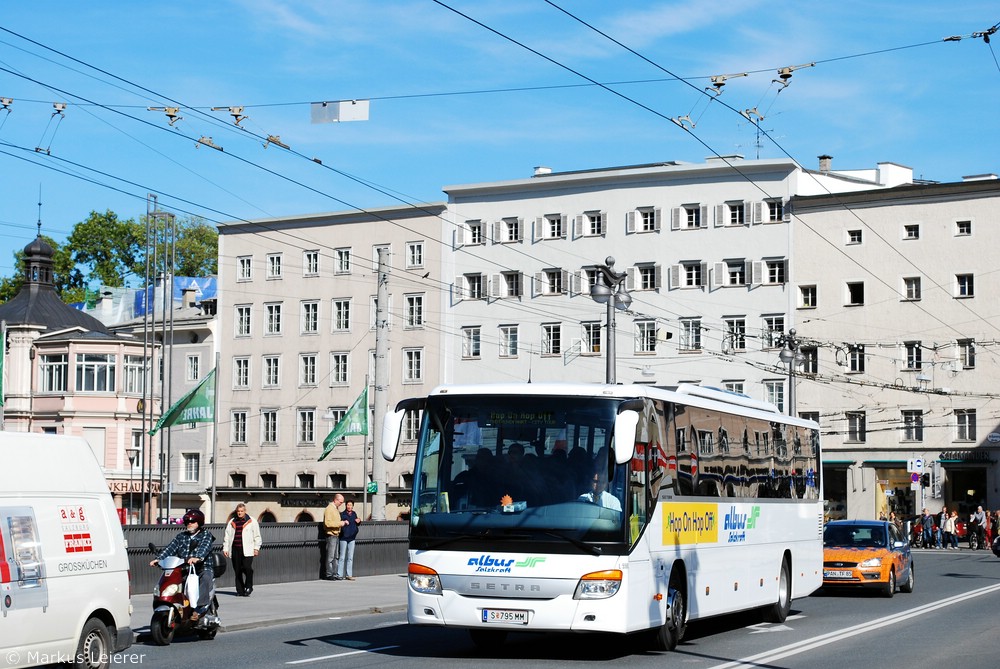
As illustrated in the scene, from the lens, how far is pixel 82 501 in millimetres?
14172

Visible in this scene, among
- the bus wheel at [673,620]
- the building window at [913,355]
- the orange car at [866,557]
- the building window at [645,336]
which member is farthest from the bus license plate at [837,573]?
the building window at [645,336]

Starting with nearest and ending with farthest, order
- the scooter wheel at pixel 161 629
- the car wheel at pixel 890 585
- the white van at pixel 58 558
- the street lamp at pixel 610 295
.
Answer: the white van at pixel 58 558 < the scooter wheel at pixel 161 629 < the car wheel at pixel 890 585 < the street lamp at pixel 610 295

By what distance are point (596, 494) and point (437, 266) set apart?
6666 centimetres

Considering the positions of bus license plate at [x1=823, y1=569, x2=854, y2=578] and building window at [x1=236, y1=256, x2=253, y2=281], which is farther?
building window at [x1=236, y1=256, x2=253, y2=281]

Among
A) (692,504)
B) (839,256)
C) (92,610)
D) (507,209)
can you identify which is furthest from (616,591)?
(507,209)

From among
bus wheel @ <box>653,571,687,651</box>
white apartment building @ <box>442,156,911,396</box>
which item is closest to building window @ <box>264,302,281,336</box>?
white apartment building @ <box>442,156,911,396</box>

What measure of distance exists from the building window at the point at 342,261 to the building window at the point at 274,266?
387cm

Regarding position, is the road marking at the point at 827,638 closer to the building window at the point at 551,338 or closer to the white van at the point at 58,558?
the white van at the point at 58,558

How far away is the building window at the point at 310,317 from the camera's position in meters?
85.2

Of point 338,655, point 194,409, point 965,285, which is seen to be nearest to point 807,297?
point 965,285

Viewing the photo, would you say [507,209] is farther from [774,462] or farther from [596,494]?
[596,494]

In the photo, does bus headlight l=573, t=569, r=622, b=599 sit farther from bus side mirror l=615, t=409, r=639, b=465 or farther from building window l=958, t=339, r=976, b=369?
building window l=958, t=339, r=976, b=369

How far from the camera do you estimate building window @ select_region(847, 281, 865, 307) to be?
71.8m

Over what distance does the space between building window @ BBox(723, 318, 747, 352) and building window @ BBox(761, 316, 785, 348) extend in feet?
3.15
